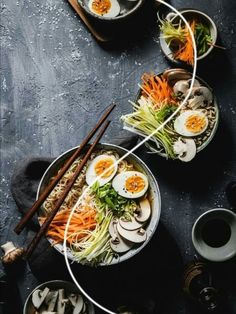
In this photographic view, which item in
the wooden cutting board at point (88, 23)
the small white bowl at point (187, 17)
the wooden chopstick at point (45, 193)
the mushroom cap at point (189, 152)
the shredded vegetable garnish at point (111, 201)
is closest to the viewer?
the wooden chopstick at point (45, 193)

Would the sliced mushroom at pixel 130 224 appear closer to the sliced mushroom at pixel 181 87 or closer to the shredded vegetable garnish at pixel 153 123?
the shredded vegetable garnish at pixel 153 123

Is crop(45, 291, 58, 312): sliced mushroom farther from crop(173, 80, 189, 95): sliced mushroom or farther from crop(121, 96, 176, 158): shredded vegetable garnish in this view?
crop(173, 80, 189, 95): sliced mushroom

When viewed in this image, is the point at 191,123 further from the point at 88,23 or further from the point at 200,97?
the point at 88,23

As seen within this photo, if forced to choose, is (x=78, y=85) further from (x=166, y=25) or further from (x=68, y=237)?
→ (x=68, y=237)

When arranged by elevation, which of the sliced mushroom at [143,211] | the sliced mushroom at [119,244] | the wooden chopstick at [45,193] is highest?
the wooden chopstick at [45,193]

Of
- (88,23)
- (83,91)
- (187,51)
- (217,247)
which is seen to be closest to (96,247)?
(217,247)

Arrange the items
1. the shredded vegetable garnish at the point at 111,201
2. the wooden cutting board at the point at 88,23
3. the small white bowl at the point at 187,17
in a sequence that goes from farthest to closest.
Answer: the wooden cutting board at the point at 88,23 → the small white bowl at the point at 187,17 → the shredded vegetable garnish at the point at 111,201

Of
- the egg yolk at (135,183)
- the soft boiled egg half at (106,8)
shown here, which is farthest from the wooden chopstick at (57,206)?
the soft boiled egg half at (106,8)
